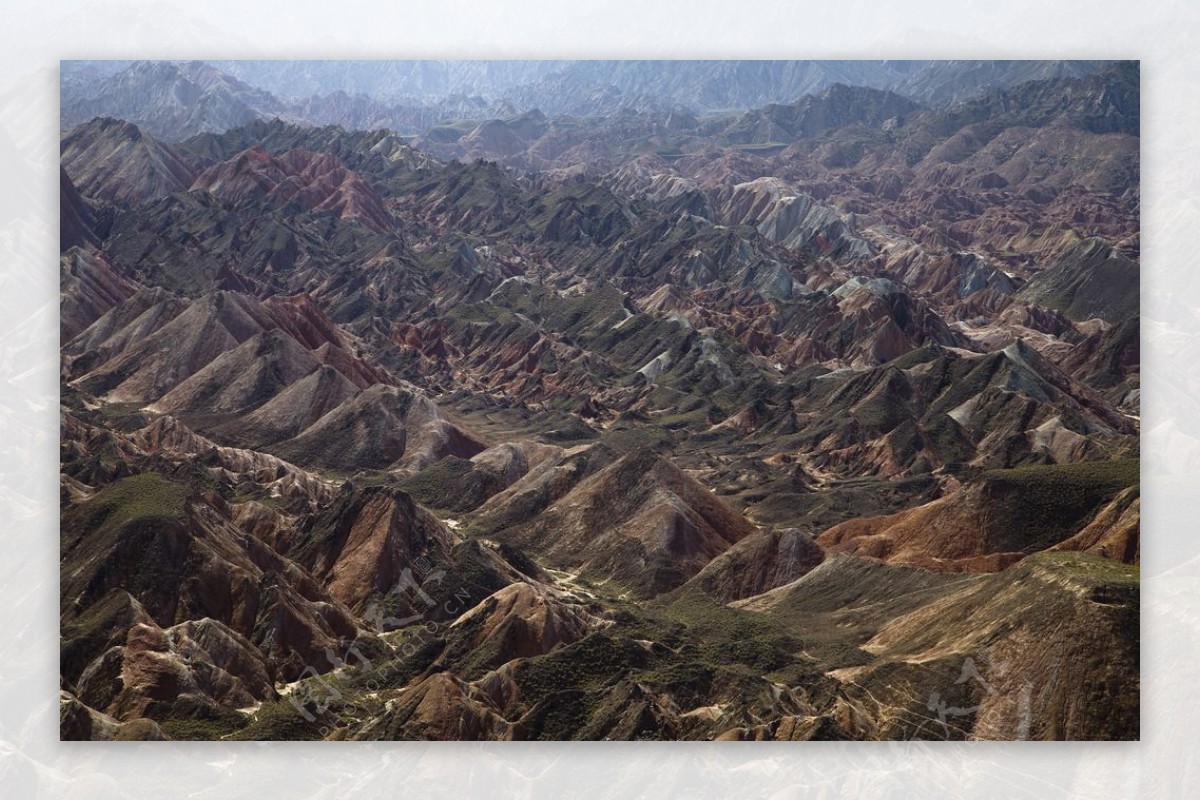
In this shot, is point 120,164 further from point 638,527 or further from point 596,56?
point 596,56

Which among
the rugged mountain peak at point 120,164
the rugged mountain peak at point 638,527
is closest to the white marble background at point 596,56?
the rugged mountain peak at point 120,164

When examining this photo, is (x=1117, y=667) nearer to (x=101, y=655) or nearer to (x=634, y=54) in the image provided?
(x=634, y=54)

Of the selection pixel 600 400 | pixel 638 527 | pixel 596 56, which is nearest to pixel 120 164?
pixel 600 400

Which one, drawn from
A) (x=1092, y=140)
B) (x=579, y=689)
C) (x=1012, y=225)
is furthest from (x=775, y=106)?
(x=579, y=689)

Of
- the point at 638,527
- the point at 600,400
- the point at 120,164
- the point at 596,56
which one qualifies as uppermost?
the point at 120,164

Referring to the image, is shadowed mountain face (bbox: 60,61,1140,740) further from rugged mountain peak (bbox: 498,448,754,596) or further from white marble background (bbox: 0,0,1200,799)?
white marble background (bbox: 0,0,1200,799)

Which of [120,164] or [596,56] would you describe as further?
[120,164]
